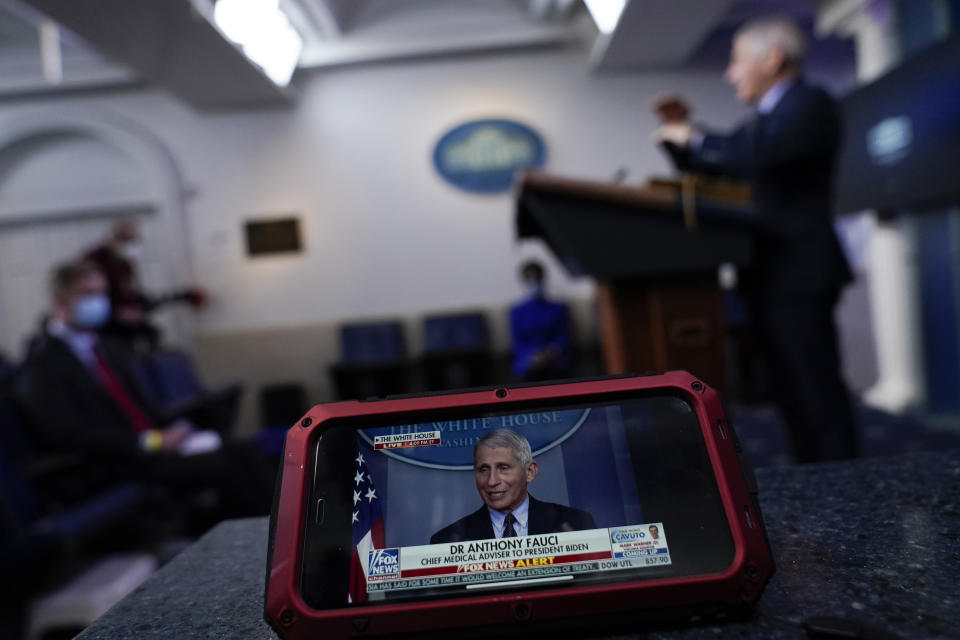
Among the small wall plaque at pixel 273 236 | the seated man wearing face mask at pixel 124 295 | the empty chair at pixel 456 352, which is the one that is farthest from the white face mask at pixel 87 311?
the small wall plaque at pixel 273 236

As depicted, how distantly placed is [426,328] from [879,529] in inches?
202

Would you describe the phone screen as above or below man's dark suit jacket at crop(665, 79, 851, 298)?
below

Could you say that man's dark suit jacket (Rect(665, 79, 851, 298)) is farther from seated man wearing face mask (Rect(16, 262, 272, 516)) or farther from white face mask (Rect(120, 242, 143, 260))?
white face mask (Rect(120, 242, 143, 260))

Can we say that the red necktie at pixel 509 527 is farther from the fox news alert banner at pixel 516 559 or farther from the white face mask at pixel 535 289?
the white face mask at pixel 535 289

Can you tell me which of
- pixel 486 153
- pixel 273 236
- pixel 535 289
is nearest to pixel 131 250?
pixel 273 236

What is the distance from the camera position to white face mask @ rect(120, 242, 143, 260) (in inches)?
212

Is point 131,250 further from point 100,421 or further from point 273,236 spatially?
point 100,421

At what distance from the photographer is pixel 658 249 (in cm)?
147

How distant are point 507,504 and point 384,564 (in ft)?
0.33

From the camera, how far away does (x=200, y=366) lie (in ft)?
19.1

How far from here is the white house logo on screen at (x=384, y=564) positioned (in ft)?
1.50

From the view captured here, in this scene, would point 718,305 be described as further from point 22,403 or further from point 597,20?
point 597,20

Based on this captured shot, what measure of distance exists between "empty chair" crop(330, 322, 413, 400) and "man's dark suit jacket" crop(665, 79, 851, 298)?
12.6ft

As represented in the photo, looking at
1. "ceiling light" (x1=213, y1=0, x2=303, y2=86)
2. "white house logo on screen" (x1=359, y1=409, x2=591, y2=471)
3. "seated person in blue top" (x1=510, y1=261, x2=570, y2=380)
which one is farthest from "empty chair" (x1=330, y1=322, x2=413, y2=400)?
"white house logo on screen" (x1=359, y1=409, x2=591, y2=471)
